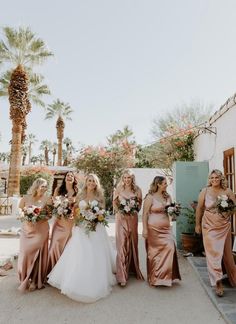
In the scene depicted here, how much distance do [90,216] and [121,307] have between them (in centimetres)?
138

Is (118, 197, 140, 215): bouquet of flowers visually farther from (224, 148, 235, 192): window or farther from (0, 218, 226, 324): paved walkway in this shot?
(224, 148, 235, 192): window

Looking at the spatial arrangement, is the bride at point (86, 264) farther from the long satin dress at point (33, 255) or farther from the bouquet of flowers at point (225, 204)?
the bouquet of flowers at point (225, 204)

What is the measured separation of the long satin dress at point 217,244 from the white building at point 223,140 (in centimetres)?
199

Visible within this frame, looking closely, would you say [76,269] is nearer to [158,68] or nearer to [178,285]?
[178,285]

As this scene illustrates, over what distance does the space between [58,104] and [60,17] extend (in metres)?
27.0

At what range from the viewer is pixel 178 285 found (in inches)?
206

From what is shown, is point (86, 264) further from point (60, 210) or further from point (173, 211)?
point (173, 211)

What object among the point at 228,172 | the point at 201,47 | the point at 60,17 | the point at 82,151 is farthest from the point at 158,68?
the point at 228,172

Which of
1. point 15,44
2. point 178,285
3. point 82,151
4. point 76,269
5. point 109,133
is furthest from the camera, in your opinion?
point 109,133

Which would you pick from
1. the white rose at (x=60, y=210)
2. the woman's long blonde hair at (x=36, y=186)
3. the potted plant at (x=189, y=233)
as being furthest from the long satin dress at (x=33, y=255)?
the potted plant at (x=189, y=233)

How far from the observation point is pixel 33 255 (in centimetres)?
504

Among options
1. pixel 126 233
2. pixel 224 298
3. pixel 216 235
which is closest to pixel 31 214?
pixel 126 233

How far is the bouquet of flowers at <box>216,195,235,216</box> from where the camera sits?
4.74 metres

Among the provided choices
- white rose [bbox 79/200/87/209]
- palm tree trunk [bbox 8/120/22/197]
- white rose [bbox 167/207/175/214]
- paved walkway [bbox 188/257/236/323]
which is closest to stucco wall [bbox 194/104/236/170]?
white rose [bbox 167/207/175/214]
